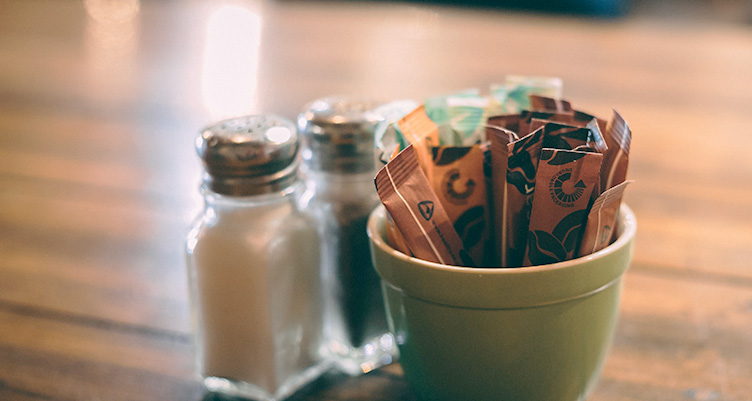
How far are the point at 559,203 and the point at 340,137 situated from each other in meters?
0.17

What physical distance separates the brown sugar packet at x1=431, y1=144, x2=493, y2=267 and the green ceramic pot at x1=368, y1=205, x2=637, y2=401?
5 cm

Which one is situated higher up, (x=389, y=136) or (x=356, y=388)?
(x=389, y=136)

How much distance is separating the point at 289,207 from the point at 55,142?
1.97ft

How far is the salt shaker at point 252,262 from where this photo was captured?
45 centimetres

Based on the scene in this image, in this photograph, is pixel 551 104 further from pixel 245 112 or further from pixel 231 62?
pixel 231 62

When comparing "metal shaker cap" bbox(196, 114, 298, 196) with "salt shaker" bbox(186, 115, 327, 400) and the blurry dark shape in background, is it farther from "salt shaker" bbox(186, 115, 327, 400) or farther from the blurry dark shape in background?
the blurry dark shape in background

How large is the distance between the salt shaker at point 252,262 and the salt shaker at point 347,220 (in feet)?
0.08

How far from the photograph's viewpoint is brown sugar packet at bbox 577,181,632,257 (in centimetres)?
38

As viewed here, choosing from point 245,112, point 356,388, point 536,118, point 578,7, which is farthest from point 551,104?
point 578,7

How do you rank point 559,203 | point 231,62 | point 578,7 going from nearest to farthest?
point 559,203
point 231,62
point 578,7

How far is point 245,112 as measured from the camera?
1.07 m

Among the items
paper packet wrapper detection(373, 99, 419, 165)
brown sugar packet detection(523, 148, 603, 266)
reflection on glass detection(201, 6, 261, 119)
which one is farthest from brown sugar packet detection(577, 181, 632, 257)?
reflection on glass detection(201, 6, 261, 119)

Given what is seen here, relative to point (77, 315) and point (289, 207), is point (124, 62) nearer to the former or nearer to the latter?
point (77, 315)

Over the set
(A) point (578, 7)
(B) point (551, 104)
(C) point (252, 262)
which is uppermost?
(B) point (551, 104)
